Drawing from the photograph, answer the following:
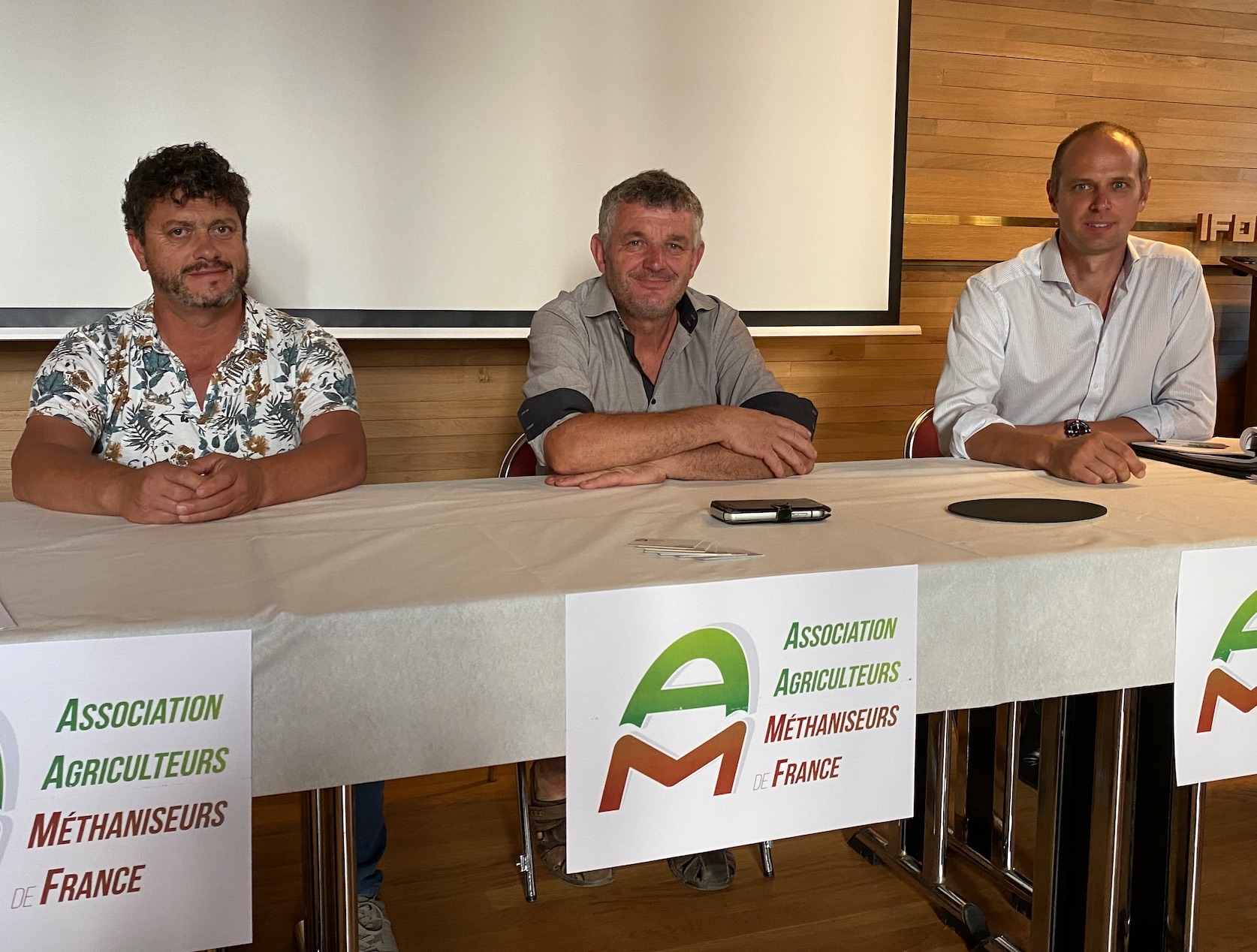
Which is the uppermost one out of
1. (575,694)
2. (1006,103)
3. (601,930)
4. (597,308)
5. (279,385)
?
(1006,103)

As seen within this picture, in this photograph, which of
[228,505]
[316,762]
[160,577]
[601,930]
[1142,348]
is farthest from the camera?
[1142,348]

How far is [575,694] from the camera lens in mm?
1032

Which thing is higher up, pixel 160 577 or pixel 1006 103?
pixel 1006 103

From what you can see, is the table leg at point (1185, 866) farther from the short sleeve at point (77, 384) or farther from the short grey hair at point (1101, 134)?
the short sleeve at point (77, 384)

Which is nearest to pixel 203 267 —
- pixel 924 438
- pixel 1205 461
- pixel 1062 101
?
pixel 924 438

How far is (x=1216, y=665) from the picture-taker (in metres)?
→ 1.29

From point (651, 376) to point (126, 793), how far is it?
1.54 m

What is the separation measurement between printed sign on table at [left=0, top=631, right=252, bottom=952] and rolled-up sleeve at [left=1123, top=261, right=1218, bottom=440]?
1.99m

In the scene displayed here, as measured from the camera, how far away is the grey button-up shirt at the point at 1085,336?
7.78 ft

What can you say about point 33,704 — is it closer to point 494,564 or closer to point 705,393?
point 494,564

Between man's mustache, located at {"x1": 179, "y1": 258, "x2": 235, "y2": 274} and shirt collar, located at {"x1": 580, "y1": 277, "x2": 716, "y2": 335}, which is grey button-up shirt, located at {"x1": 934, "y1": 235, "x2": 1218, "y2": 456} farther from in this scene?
man's mustache, located at {"x1": 179, "y1": 258, "x2": 235, "y2": 274}

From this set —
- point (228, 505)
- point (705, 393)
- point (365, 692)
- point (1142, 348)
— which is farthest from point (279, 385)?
point (1142, 348)

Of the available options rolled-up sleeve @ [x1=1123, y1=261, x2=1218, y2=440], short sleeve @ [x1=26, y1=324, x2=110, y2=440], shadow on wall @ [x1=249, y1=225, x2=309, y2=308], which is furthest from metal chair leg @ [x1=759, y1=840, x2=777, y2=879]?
shadow on wall @ [x1=249, y1=225, x2=309, y2=308]

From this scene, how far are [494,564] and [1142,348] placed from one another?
5.91 feet
